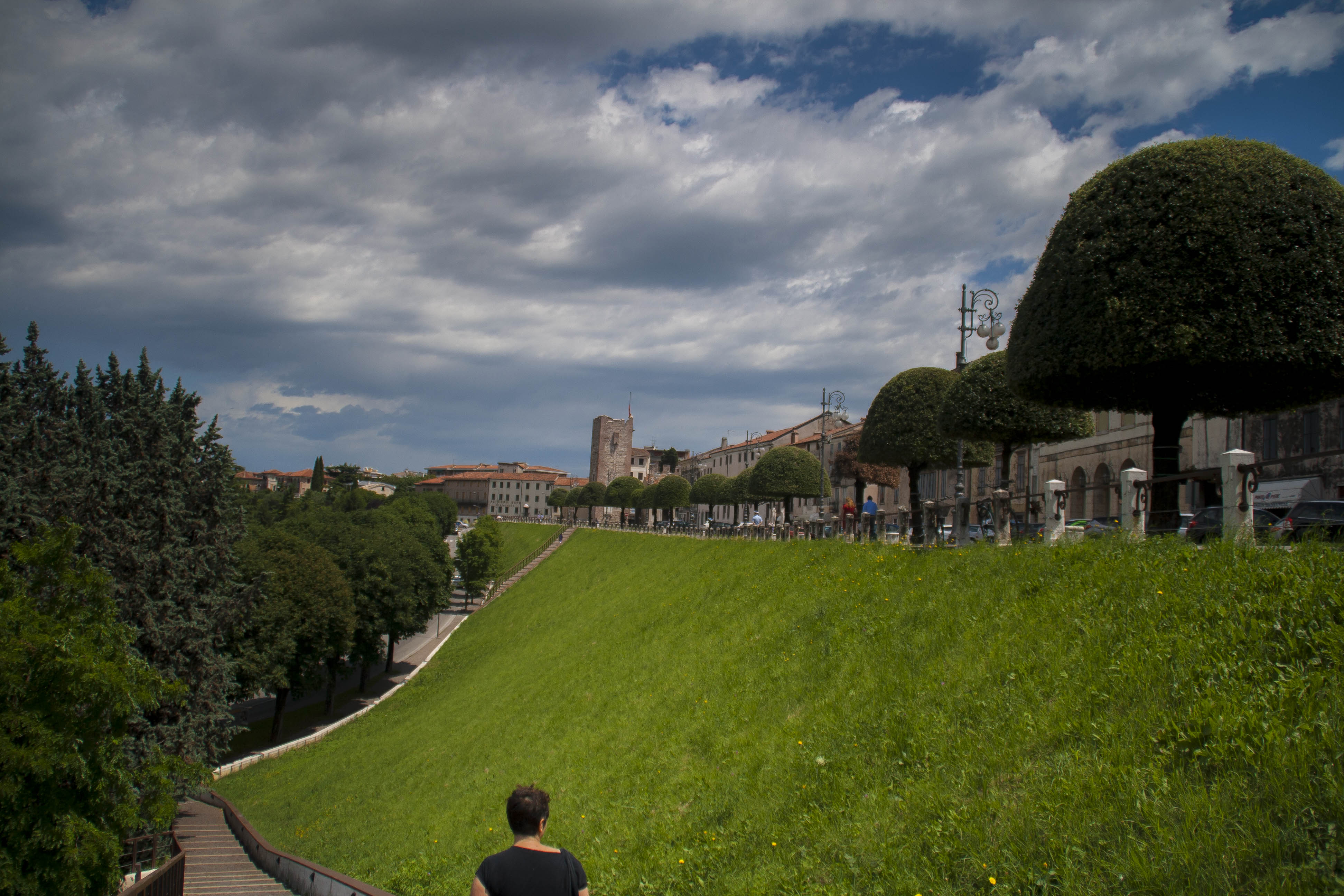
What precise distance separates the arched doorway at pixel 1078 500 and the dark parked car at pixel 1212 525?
86.4ft

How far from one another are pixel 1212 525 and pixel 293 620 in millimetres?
33522

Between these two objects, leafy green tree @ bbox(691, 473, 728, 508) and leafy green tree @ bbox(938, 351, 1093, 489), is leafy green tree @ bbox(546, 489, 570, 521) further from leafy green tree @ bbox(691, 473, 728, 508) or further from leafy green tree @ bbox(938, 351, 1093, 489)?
leafy green tree @ bbox(938, 351, 1093, 489)

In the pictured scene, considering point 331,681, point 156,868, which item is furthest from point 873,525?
point 331,681

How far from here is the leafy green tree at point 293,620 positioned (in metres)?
32.1

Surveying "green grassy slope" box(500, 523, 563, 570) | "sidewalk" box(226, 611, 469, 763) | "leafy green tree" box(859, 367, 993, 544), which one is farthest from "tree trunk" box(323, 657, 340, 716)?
"green grassy slope" box(500, 523, 563, 570)

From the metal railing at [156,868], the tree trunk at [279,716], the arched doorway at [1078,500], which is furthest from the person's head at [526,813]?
the arched doorway at [1078,500]

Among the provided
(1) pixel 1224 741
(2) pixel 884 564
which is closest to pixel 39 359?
(2) pixel 884 564

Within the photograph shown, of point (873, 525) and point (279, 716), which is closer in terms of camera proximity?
point (873, 525)

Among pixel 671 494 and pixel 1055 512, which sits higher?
pixel 1055 512

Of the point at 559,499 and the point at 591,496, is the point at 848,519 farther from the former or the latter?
the point at 559,499

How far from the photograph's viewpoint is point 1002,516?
51.2 ft

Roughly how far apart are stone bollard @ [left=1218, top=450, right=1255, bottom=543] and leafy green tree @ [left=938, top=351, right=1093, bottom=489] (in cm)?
1062

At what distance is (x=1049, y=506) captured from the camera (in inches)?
514

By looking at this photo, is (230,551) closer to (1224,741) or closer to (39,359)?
(39,359)
